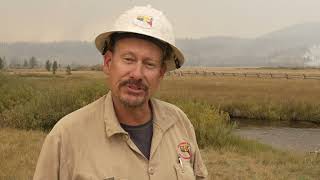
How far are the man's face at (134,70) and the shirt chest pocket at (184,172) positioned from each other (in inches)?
15.6

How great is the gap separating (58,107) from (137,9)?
16.9m

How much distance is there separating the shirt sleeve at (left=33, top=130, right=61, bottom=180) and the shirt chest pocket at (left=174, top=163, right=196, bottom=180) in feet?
2.05

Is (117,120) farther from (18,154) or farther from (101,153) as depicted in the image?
(18,154)

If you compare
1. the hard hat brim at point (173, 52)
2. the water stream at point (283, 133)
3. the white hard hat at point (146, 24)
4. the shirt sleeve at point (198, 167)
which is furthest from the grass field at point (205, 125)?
the white hard hat at point (146, 24)

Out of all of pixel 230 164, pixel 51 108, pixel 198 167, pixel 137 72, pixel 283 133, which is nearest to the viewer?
pixel 137 72

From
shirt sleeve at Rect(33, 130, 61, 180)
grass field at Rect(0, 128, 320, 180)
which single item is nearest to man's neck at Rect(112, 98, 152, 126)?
shirt sleeve at Rect(33, 130, 61, 180)

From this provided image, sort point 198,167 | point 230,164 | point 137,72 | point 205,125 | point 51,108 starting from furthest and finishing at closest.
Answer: point 51,108 → point 205,125 → point 230,164 → point 198,167 → point 137,72

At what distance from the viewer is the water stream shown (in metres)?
19.5

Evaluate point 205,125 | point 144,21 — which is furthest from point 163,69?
point 205,125

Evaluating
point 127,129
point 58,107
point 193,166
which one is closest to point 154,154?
point 127,129

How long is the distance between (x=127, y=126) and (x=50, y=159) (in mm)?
438

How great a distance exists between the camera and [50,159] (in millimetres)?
2211

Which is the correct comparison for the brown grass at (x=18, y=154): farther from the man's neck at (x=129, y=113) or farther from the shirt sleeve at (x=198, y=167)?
the man's neck at (x=129, y=113)

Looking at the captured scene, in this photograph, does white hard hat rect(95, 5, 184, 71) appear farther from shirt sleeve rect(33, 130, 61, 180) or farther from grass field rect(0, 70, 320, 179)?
grass field rect(0, 70, 320, 179)
